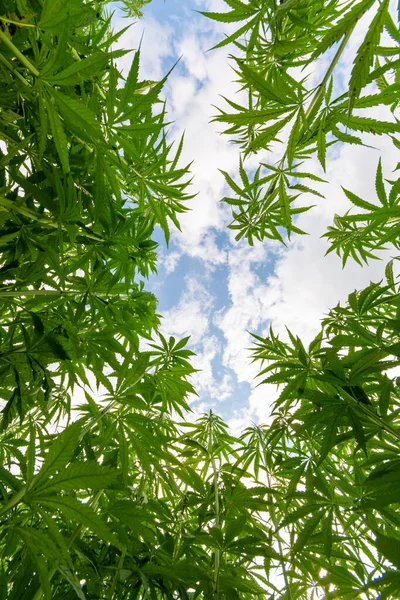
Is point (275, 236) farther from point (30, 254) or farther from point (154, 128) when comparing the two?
point (30, 254)

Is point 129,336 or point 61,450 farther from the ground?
point 129,336

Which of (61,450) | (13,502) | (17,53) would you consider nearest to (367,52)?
(17,53)

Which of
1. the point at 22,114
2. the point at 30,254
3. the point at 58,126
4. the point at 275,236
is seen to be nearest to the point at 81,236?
the point at 30,254

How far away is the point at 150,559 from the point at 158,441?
0.37 meters

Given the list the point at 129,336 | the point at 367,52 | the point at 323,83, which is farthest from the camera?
the point at 129,336

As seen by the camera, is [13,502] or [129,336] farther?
[129,336]

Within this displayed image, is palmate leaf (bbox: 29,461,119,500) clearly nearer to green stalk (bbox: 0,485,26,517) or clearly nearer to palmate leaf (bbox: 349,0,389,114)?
green stalk (bbox: 0,485,26,517)

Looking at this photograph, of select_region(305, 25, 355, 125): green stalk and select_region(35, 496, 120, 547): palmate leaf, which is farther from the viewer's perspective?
select_region(305, 25, 355, 125): green stalk

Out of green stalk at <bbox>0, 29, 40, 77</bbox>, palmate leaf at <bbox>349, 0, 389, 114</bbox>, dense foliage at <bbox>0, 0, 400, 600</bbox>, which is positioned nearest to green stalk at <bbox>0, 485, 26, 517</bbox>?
dense foliage at <bbox>0, 0, 400, 600</bbox>

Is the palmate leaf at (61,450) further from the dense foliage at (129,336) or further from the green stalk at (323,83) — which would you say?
the green stalk at (323,83)

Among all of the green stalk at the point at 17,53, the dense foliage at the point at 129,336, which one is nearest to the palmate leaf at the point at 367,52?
the dense foliage at the point at 129,336

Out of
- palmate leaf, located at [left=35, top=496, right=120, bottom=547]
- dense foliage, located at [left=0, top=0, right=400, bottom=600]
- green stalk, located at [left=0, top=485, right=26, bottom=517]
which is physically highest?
dense foliage, located at [left=0, top=0, right=400, bottom=600]

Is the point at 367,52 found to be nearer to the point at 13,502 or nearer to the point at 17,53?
the point at 17,53

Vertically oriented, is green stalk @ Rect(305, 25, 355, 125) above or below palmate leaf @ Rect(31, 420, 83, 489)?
above
